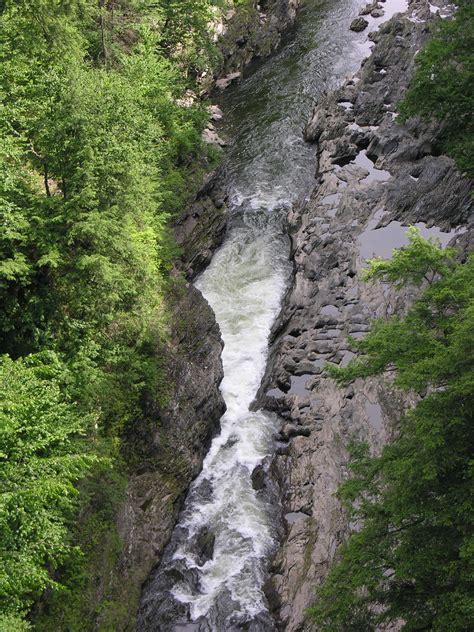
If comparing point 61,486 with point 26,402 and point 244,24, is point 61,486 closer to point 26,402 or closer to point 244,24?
point 26,402

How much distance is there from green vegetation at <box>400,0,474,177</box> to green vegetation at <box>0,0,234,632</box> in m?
15.2

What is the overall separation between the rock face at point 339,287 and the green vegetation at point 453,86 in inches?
81.4

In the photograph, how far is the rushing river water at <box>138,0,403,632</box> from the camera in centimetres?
1847

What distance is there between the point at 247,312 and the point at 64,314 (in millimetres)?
12239

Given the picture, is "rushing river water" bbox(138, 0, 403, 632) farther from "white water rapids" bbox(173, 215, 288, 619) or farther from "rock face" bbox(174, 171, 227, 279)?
"rock face" bbox(174, 171, 227, 279)

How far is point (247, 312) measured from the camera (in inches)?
1134

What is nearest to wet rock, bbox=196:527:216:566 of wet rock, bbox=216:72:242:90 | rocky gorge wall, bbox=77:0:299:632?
rocky gorge wall, bbox=77:0:299:632

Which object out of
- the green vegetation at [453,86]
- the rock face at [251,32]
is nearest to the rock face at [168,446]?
the green vegetation at [453,86]

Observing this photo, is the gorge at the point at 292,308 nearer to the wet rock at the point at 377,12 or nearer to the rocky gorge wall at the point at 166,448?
the rocky gorge wall at the point at 166,448

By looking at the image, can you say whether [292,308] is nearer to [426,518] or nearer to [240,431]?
[240,431]

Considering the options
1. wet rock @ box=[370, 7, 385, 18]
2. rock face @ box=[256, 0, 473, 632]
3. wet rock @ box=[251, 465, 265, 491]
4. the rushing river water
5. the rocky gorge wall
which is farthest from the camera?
wet rock @ box=[370, 7, 385, 18]

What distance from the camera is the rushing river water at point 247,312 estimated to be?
1847cm

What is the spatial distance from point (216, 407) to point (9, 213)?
11.4 m

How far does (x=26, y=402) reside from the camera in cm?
1286
